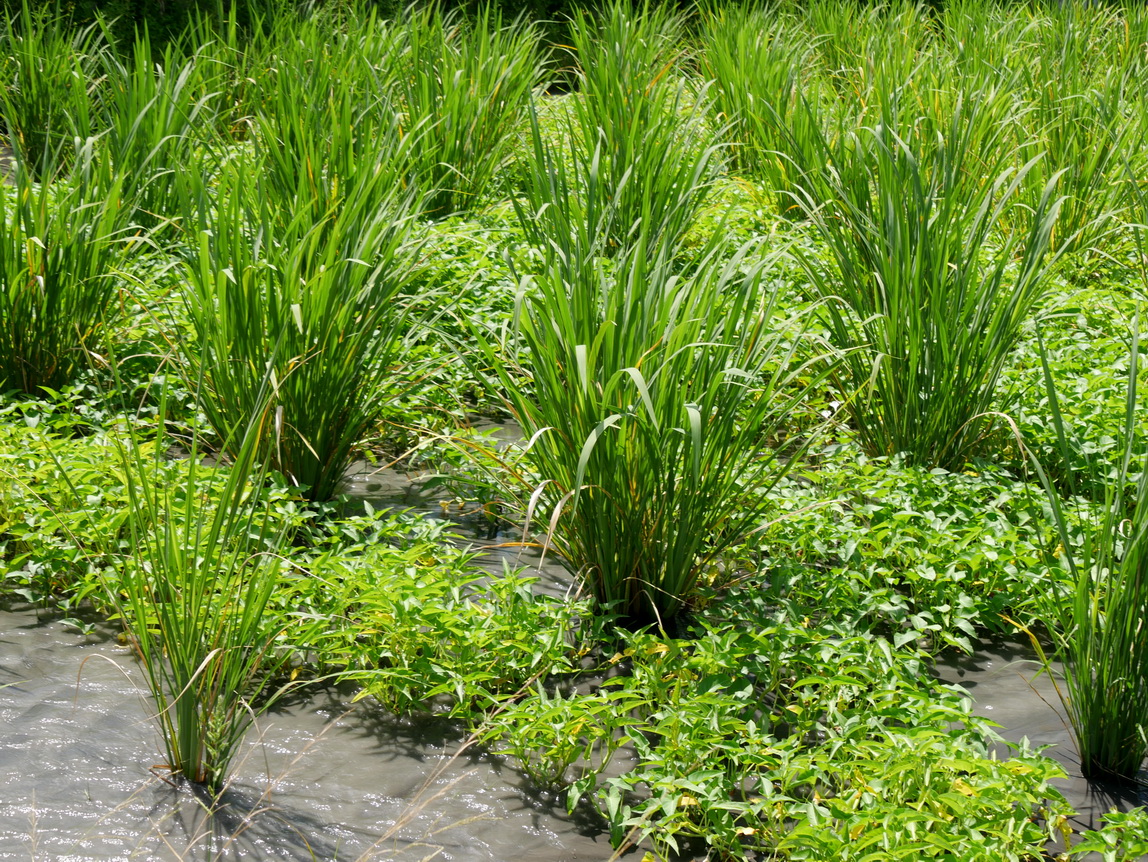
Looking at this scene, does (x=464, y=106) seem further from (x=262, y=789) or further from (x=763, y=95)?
(x=262, y=789)

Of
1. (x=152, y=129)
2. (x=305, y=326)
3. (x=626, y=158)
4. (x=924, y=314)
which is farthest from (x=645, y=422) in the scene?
(x=152, y=129)


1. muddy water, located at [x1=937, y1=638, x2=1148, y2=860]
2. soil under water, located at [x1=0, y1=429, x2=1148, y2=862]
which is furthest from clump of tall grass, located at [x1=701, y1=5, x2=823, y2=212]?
soil under water, located at [x1=0, y1=429, x2=1148, y2=862]

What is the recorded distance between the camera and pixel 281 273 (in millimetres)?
3150

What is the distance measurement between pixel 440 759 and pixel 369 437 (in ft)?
4.34

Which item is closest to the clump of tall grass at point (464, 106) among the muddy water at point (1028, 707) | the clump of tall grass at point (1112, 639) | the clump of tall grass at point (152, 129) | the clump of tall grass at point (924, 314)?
the clump of tall grass at point (152, 129)

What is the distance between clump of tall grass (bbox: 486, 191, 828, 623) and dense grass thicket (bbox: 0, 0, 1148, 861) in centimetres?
1

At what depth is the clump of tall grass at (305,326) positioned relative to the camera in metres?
2.98

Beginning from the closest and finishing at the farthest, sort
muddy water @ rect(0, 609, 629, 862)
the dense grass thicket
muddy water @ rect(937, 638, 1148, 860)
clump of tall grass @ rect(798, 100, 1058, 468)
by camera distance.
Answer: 1. muddy water @ rect(0, 609, 629, 862)
2. the dense grass thicket
3. muddy water @ rect(937, 638, 1148, 860)
4. clump of tall grass @ rect(798, 100, 1058, 468)

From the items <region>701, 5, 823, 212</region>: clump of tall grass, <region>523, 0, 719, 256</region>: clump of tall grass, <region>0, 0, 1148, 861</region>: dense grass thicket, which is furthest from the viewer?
<region>701, 5, 823, 212</region>: clump of tall grass

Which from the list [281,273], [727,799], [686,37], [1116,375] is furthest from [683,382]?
[686,37]

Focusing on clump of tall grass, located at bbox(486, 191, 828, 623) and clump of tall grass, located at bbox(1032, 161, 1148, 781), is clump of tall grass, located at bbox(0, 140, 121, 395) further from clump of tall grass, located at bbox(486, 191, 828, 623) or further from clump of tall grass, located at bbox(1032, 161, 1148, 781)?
clump of tall grass, located at bbox(1032, 161, 1148, 781)

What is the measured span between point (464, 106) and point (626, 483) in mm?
3263

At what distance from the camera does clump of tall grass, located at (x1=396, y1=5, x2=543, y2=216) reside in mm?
5281

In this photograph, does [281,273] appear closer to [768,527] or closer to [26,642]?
[26,642]
